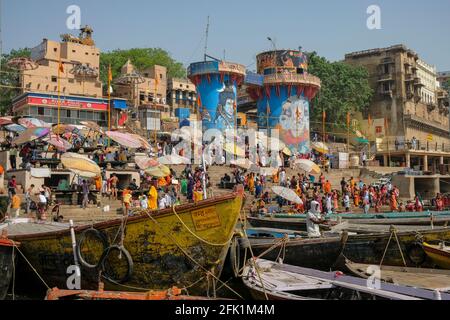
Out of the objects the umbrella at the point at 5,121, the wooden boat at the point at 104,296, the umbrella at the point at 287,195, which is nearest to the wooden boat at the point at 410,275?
the wooden boat at the point at 104,296

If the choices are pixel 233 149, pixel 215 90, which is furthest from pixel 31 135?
pixel 215 90

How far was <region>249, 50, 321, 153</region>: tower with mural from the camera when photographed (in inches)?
1542

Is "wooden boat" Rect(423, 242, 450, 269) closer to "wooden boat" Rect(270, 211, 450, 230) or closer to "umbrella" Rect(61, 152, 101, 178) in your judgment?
"wooden boat" Rect(270, 211, 450, 230)

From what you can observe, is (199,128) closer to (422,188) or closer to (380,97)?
(422,188)

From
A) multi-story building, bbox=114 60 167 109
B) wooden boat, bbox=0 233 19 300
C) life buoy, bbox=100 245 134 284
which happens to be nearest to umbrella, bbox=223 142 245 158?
wooden boat, bbox=0 233 19 300

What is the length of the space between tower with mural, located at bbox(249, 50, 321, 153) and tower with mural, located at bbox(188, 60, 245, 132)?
3738 mm

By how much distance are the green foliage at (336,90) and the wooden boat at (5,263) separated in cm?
4064

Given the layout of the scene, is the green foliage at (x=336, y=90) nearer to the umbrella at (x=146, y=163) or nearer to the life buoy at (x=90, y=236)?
the umbrella at (x=146, y=163)

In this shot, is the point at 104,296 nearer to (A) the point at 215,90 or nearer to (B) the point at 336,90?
(A) the point at 215,90

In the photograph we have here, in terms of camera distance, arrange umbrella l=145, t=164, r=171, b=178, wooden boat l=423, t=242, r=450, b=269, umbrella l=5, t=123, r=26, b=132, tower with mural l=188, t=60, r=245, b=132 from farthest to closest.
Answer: tower with mural l=188, t=60, r=245, b=132 < umbrella l=5, t=123, r=26, b=132 < umbrella l=145, t=164, r=171, b=178 < wooden boat l=423, t=242, r=450, b=269

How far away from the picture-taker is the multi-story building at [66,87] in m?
34.8

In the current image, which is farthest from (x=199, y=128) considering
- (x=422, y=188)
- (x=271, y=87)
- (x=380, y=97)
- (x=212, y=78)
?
(x=380, y=97)

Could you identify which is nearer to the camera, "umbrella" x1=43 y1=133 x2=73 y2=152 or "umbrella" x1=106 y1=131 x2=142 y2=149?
"umbrella" x1=106 y1=131 x2=142 y2=149

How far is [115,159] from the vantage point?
931 inches
